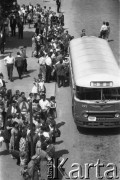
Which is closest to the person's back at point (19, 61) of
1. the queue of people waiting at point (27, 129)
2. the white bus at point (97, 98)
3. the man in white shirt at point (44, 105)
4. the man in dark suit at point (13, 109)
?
the queue of people waiting at point (27, 129)

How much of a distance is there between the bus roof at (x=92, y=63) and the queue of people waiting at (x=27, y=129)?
1850mm

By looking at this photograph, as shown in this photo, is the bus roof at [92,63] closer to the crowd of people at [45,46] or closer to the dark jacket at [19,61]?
the crowd of people at [45,46]

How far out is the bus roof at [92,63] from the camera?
2216 centimetres

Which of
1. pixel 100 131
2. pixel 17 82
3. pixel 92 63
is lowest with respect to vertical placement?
pixel 100 131

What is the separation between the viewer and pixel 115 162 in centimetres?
2041

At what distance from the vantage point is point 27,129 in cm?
2062

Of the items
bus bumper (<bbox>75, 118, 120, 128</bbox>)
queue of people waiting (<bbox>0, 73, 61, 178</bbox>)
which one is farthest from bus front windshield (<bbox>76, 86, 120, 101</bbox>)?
queue of people waiting (<bbox>0, 73, 61, 178</bbox>)

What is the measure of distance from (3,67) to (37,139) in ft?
43.2

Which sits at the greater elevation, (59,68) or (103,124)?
(59,68)

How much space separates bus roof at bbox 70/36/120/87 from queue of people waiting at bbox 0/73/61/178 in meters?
1.85

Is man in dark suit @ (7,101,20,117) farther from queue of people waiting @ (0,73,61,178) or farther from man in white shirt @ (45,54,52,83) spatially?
man in white shirt @ (45,54,52,83)

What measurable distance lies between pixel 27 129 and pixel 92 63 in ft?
15.9

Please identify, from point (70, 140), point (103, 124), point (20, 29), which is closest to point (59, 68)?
point (70, 140)

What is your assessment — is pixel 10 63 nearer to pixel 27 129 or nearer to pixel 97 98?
pixel 97 98
